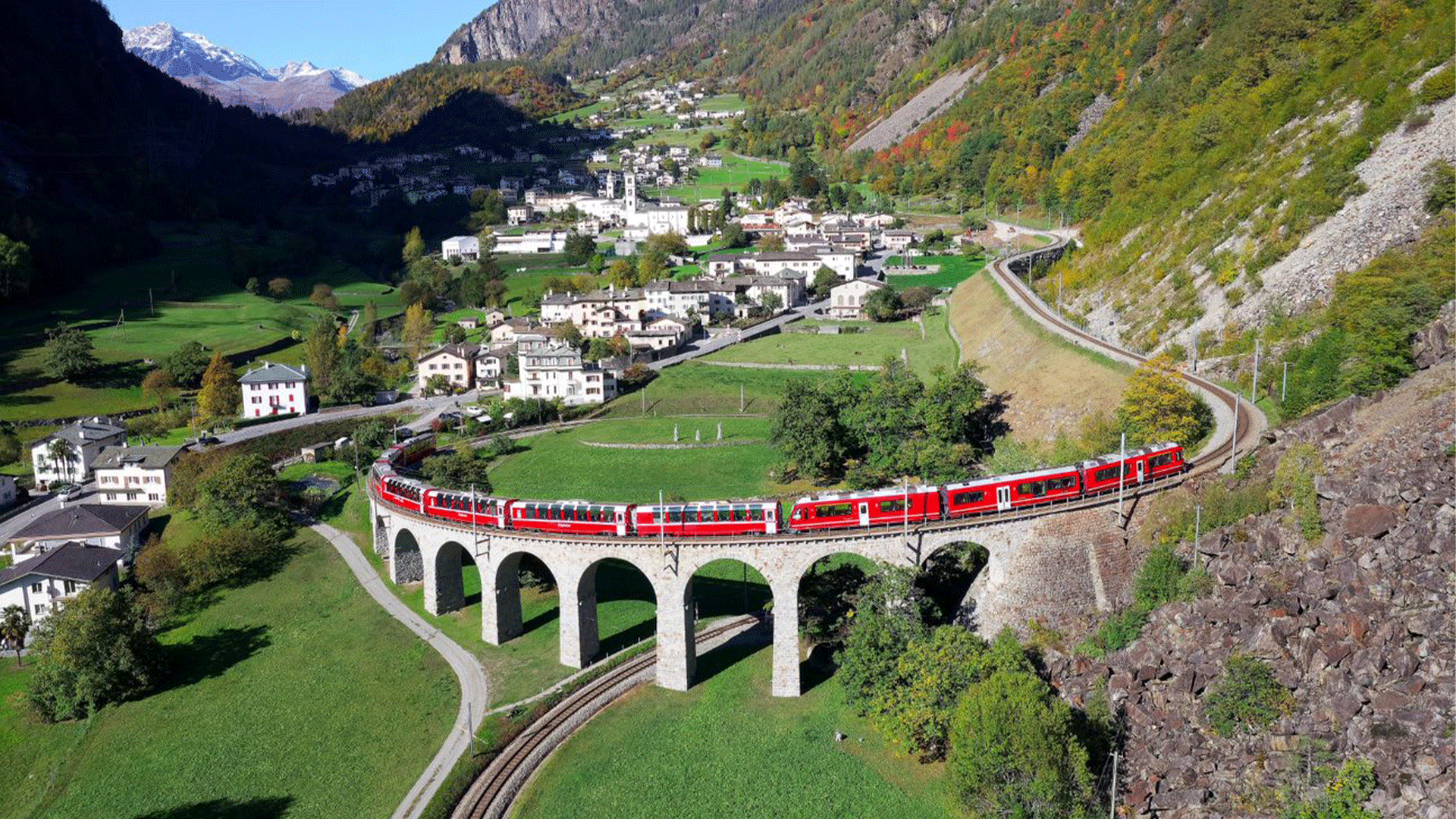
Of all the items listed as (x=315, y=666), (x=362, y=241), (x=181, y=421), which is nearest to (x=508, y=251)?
(x=362, y=241)

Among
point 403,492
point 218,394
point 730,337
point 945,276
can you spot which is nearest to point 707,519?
point 403,492

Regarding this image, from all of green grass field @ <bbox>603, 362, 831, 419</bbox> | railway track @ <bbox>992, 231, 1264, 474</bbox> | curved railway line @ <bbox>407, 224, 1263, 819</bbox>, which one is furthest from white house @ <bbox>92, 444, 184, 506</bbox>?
railway track @ <bbox>992, 231, 1264, 474</bbox>

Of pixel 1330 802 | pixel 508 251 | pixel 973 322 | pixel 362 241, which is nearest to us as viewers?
pixel 1330 802

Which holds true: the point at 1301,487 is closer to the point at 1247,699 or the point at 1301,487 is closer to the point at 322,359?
the point at 1247,699

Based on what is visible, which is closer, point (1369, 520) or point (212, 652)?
point (1369, 520)

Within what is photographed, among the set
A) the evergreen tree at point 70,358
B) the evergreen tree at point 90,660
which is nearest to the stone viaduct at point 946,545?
the evergreen tree at point 90,660

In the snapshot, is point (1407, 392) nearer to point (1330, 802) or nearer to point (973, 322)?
point (1330, 802)
